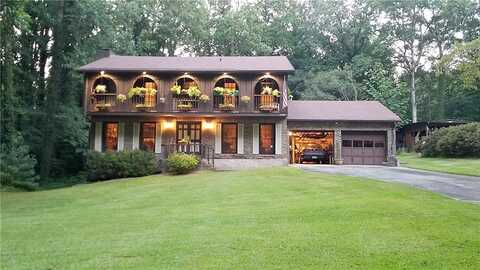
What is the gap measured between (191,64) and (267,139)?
662cm

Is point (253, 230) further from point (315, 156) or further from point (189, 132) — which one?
point (315, 156)

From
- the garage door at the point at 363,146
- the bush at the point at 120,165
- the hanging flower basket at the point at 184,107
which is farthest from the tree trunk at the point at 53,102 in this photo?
the garage door at the point at 363,146

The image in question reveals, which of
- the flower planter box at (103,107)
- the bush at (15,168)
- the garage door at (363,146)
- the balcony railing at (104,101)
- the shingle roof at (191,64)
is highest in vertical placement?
the shingle roof at (191,64)

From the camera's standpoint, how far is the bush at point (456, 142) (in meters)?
29.0

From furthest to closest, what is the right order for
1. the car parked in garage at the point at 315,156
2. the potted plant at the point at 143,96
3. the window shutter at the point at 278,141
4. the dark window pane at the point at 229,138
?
the car parked in garage at the point at 315,156 → the dark window pane at the point at 229,138 → the window shutter at the point at 278,141 → the potted plant at the point at 143,96

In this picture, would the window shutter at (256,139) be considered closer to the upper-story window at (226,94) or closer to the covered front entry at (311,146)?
the upper-story window at (226,94)

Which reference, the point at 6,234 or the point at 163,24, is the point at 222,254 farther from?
the point at 163,24

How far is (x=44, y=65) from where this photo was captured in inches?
1286

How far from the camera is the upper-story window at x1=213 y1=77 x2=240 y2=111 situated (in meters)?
24.9

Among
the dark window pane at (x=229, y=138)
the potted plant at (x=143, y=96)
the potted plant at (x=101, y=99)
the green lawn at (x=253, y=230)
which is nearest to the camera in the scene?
the green lawn at (x=253, y=230)

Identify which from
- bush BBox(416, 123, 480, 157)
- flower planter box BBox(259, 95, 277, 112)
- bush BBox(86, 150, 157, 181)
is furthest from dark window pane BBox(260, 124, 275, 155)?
bush BBox(416, 123, 480, 157)

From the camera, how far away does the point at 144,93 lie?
82.0ft

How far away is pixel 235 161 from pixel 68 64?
1315 centimetres

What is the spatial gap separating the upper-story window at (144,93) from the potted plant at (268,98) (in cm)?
618
